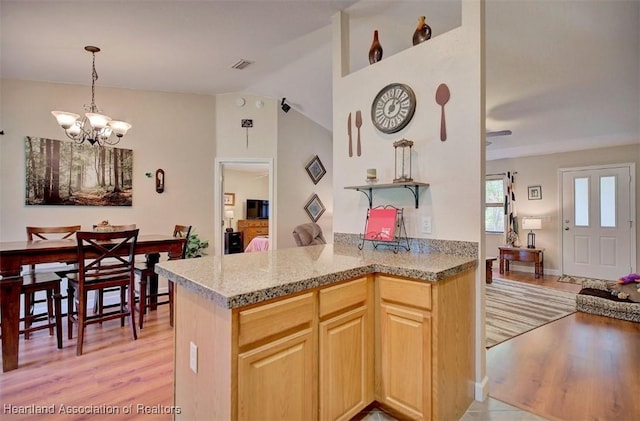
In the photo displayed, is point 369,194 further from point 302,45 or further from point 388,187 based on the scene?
point 302,45

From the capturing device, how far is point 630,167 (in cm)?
518

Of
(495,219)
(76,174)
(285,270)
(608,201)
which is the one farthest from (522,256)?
(76,174)

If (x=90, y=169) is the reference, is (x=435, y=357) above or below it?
below

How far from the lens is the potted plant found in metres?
4.67

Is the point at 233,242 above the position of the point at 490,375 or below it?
above

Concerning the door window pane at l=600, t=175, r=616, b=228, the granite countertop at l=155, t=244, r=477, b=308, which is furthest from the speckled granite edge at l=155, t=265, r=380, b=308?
the door window pane at l=600, t=175, r=616, b=228

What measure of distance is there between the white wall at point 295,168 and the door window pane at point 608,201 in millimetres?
4797

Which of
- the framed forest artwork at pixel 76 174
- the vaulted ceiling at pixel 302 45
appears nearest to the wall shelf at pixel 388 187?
the vaulted ceiling at pixel 302 45

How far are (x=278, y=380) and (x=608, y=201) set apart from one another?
6557 millimetres

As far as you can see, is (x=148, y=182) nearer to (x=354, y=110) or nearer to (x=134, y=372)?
(x=134, y=372)

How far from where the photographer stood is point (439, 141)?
2.19 meters

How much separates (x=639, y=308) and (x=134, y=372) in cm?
490

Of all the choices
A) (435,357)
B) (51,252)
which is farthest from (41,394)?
(435,357)

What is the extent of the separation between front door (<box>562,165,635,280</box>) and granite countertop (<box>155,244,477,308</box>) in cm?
520
